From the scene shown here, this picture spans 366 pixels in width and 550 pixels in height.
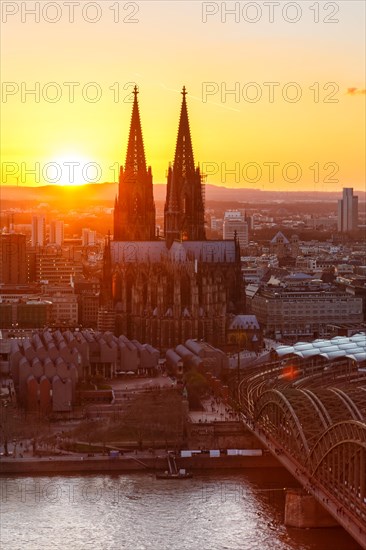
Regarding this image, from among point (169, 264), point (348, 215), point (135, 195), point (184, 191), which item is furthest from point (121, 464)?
point (348, 215)

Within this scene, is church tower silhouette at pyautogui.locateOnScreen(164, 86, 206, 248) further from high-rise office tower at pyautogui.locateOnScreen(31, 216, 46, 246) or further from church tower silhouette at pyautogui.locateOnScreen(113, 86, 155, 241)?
high-rise office tower at pyautogui.locateOnScreen(31, 216, 46, 246)

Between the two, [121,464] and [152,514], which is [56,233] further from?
[152,514]

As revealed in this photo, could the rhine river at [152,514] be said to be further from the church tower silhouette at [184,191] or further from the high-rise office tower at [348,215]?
the high-rise office tower at [348,215]

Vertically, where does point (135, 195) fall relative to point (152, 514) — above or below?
above

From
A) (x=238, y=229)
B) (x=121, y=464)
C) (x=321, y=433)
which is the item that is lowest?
(x=121, y=464)

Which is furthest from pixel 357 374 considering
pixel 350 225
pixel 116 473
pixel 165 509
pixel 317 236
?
pixel 350 225

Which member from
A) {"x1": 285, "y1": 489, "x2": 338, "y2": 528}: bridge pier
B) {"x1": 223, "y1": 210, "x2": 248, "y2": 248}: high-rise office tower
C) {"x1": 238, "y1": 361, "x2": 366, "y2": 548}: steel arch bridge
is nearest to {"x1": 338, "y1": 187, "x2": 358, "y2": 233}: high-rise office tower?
{"x1": 223, "y1": 210, "x2": 248, "y2": 248}: high-rise office tower
